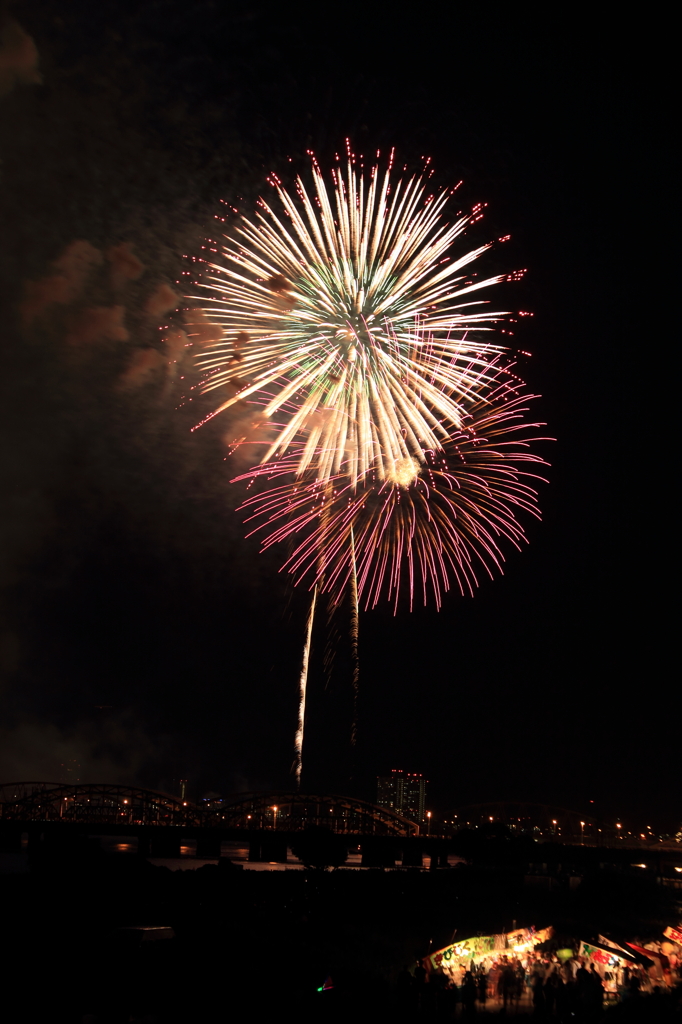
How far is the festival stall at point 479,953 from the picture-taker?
25.7 meters

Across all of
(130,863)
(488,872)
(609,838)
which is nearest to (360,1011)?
(130,863)

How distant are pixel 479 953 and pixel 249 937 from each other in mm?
9366

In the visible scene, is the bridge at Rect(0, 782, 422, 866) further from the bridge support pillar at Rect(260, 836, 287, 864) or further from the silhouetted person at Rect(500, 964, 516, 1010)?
the silhouetted person at Rect(500, 964, 516, 1010)

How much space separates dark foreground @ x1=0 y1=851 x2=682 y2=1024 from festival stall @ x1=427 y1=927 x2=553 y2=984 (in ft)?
3.79

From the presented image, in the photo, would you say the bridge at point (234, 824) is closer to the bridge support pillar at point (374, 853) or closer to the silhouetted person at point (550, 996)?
the bridge support pillar at point (374, 853)

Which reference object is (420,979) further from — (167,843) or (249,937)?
(167,843)

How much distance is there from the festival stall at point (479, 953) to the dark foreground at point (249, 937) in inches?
45.5

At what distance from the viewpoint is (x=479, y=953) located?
91.0 ft

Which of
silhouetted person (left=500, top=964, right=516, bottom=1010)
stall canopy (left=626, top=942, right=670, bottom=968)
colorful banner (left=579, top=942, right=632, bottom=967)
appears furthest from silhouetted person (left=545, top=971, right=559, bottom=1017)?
stall canopy (left=626, top=942, right=670, bottom=968)

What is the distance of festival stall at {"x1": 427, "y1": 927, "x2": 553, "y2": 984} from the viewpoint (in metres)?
25.7

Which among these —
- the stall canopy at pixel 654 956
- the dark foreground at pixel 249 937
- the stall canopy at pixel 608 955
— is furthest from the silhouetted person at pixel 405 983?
the stall canopy at pixel 654 956

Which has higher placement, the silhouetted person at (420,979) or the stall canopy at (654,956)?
the silhouetted person at (420,979)

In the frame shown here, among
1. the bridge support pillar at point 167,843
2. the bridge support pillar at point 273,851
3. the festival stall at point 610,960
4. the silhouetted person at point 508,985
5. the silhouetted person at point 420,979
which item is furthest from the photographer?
the bridge support pillar at point 273,851

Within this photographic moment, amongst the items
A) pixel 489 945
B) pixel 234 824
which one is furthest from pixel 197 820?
pixel 489 945
